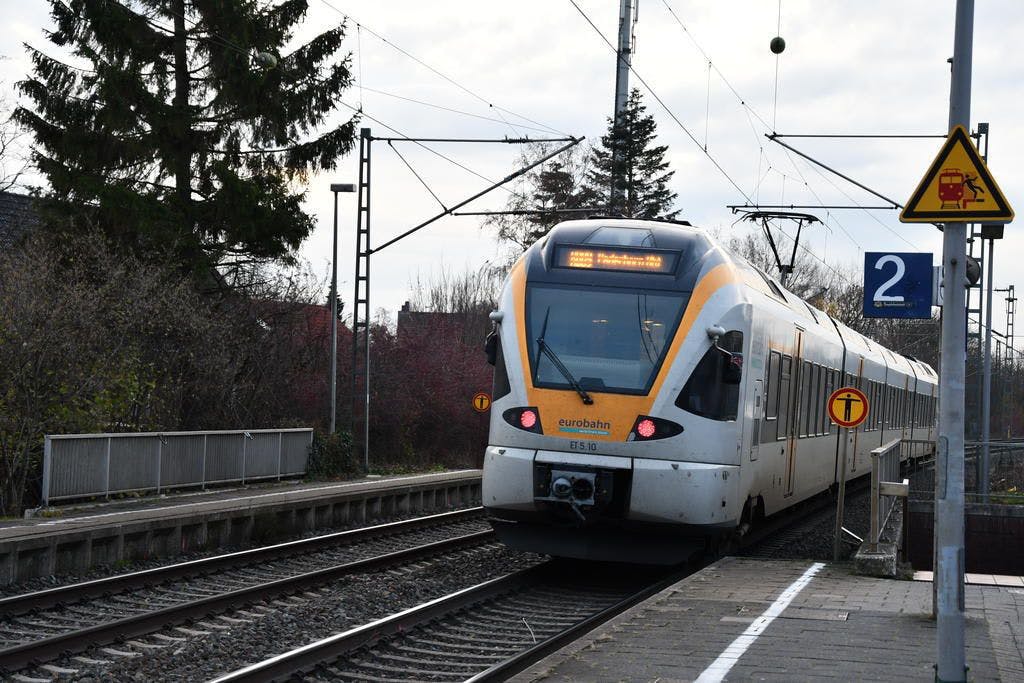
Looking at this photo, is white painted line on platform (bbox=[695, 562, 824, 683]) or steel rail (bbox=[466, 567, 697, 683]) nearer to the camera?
white painted line on platform (bbox=[695, 562, 824, 683])

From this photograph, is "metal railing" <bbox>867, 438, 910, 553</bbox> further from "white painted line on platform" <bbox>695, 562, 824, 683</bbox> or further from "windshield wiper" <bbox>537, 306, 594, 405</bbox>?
"windshield wiper" <bbox>537, 306, 594, 405</bbox>

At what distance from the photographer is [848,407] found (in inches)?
624

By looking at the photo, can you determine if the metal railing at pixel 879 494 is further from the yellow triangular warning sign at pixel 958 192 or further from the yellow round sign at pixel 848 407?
the yellow triangular warning sign at pixel 958 192

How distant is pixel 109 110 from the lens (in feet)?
95.7

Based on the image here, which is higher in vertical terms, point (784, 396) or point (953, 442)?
point (784, 396)

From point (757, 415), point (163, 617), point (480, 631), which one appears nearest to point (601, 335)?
point (757, 415)

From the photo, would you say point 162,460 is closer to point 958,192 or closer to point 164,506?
point 164,506

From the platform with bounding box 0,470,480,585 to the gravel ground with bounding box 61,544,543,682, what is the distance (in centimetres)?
297

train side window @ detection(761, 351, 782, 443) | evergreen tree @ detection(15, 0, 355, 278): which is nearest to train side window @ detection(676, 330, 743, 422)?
train side window @ detection(761, 351, 782, 443)

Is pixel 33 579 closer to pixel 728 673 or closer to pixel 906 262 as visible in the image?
pixel 728 673

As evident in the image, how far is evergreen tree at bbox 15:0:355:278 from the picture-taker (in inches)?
1145

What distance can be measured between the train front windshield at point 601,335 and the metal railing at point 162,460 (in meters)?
8.54

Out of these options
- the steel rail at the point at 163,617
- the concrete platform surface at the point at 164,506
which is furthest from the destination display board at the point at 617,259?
the concrete platform surface at the point at 164,506

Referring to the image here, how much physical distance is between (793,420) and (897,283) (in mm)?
9220
